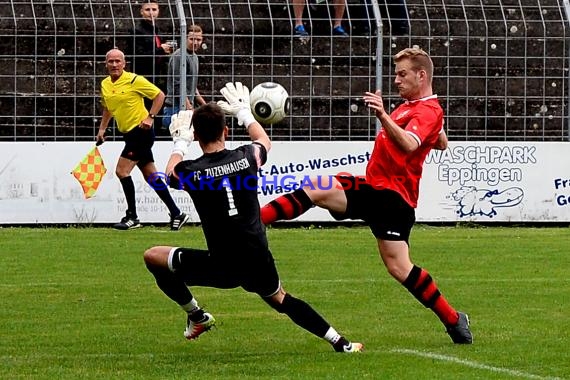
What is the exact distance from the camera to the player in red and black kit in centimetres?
905

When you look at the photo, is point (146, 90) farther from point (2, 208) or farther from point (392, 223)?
point (392, 223)

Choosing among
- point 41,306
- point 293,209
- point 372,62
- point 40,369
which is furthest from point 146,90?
point 40,369

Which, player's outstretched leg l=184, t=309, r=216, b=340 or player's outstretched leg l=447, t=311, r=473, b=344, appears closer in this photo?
player's outstretched leg l=184, t=309, r=216, b=340

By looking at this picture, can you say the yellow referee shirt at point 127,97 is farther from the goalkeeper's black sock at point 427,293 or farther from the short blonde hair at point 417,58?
the goalkeeper's black sock at point 427,293

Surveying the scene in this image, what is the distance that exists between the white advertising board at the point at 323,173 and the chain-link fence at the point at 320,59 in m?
0.74

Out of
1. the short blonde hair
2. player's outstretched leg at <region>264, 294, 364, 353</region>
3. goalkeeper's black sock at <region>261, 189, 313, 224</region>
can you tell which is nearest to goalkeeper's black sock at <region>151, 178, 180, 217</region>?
goalkeeper's black sock at <region>261, 189, 313, 224</region>

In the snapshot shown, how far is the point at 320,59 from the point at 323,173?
200cm

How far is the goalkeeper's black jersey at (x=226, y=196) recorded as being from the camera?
8211 millimetres

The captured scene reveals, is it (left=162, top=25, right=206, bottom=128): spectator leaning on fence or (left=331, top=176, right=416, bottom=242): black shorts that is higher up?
(left=331, top=176, right=416, bottom=242): black shorts

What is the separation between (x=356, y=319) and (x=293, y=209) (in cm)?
144

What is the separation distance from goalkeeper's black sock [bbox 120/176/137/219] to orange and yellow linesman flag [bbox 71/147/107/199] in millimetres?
1191

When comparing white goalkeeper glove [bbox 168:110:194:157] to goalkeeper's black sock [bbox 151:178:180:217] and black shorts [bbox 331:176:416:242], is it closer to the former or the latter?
black shorts [bbox 331:176:416:242]

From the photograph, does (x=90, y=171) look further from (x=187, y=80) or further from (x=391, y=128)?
(x=391, y=128)

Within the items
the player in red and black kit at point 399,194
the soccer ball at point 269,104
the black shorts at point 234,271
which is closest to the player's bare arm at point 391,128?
the player in red and black kit at point 399,194
